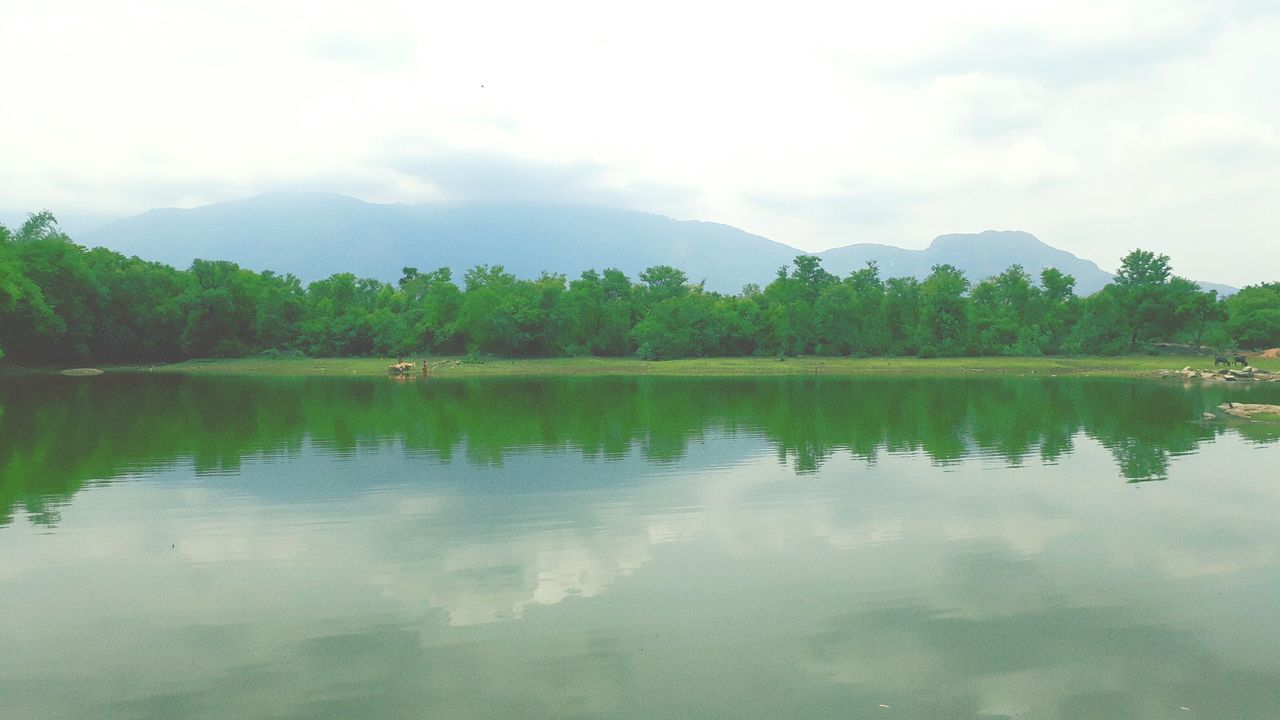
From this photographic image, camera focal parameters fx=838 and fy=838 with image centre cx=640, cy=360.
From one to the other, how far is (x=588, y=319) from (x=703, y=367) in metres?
20.4

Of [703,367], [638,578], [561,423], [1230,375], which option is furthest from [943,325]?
[638,578]

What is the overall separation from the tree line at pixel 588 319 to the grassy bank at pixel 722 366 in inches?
147

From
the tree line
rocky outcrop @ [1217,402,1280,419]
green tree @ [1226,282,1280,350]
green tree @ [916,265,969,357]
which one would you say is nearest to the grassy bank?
green tree @ [916,265,969,357]

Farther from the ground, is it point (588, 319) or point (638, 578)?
point (588, 319)

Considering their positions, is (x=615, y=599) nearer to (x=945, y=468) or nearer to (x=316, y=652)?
(x=316, y=652)

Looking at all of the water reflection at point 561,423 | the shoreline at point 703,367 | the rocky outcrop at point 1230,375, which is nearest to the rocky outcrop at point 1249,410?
the water reflection at point 561,423

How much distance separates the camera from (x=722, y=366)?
7938 centimetres

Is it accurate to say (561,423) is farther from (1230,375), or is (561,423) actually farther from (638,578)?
(1230,375)

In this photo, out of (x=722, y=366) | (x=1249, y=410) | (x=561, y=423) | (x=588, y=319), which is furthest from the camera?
(x=588, y=319)

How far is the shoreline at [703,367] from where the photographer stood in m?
73.7

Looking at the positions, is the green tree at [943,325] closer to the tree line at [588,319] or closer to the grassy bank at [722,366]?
the tree line at [588,319]

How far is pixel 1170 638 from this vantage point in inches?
401

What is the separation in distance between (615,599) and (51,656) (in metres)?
6.67

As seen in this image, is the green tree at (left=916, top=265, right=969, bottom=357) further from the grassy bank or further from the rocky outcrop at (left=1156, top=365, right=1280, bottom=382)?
the rocky outcrop at (left=1156, top=365, right=1280, bottom=382)
